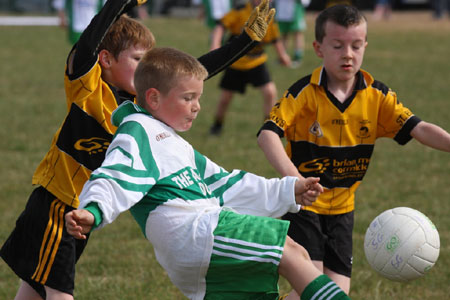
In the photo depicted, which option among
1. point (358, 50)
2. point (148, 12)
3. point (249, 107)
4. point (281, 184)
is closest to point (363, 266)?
point (358, 50)

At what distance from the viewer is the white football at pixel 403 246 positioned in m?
3.65

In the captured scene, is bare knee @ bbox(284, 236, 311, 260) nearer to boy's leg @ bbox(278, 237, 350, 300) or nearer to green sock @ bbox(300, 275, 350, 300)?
boy's leg @ bbox(278, 237, 350, 300)

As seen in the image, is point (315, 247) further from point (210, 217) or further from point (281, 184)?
point (210, 217)

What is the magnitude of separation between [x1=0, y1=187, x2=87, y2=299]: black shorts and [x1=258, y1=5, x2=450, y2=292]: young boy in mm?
1207

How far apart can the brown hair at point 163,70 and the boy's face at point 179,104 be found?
2cm

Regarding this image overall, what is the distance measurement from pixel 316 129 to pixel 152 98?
48.1 inches

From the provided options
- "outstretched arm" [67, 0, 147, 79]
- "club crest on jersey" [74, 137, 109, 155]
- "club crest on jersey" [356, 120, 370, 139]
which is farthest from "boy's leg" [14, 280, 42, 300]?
"club crest on jersey" [356, 120, 370, 139]

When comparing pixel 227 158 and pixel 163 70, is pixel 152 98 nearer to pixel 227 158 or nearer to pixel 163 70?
pixel 163 70

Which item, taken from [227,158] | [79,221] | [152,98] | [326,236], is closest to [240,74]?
[227,158]

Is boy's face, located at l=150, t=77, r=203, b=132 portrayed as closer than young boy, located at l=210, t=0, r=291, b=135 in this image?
Yes

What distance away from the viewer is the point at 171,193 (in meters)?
2.94

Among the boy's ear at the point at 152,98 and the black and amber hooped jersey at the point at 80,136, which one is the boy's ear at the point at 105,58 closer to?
the black and amber hooped jersey at the point at 80,136

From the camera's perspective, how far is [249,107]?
1118 cm

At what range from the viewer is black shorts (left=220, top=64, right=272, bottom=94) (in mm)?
9445
